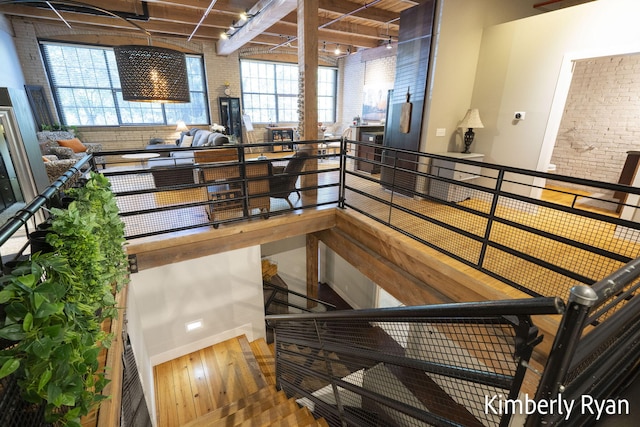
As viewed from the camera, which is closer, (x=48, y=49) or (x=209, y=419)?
(x=209, y=419)

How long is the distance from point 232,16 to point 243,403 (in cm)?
734

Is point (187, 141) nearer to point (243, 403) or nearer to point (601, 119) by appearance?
point (243, 403)

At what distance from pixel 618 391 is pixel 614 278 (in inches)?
34.6

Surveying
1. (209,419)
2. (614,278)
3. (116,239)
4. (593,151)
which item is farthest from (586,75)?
(209,419)

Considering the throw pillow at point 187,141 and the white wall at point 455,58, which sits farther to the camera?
the throw pillow at point 187,141

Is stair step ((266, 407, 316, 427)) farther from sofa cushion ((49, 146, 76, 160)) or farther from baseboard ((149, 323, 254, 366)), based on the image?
sofa cushion ((49, 146, 76, 160))

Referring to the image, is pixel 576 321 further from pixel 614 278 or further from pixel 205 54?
pixel 205 54

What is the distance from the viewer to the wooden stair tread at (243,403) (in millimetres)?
2807

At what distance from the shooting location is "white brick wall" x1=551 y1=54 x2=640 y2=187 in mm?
4398

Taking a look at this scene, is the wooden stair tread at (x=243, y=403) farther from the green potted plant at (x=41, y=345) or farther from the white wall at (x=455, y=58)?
the white wall at (x=455, y=58)

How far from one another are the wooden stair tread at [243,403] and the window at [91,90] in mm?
7273

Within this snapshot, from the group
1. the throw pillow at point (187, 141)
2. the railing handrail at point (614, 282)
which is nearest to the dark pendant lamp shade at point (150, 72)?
the railing handrail at point (614, 282)

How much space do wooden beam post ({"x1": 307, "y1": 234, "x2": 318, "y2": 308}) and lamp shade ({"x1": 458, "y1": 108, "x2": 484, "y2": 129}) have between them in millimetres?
2782

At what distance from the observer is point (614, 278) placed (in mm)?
620
